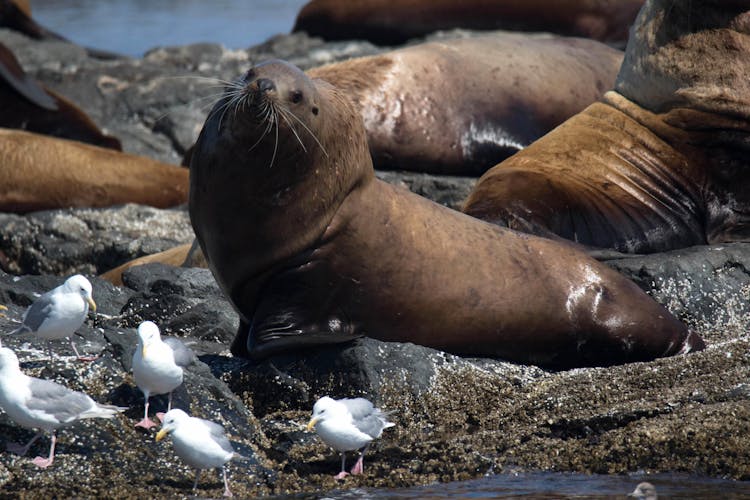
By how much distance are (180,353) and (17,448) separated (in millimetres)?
740

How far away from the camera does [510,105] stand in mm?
11164

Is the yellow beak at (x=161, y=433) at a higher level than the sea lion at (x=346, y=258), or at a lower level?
lower

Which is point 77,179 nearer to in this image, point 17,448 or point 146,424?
point 146,424

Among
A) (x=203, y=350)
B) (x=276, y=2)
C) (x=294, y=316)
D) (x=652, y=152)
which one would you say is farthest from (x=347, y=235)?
(x=276, y=2)

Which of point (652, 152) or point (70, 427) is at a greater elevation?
point (652, 152)

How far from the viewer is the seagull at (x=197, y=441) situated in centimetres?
497

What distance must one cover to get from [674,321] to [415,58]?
474 centimetres

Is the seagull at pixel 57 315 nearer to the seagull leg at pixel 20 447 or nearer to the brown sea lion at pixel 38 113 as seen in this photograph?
the seagull leg at pixel 20 447

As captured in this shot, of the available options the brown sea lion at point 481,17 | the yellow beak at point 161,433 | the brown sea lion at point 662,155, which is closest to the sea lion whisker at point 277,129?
the yellow beak at point 161,433

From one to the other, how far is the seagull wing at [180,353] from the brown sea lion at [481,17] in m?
10.1

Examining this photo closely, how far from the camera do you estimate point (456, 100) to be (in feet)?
36.3

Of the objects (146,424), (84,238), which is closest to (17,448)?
(146,424)

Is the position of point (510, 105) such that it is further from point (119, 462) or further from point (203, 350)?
point (119, 462)

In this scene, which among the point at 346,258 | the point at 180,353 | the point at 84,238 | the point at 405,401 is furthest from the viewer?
the point at 84,238
